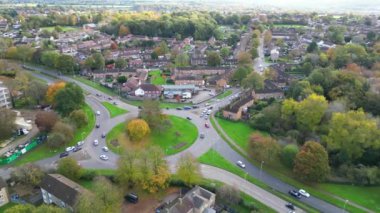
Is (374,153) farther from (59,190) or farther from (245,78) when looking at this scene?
(59,190)

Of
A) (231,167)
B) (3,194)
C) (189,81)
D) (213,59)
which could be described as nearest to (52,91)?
(3,194)

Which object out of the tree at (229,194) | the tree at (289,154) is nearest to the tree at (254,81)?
the tree at (289,154)

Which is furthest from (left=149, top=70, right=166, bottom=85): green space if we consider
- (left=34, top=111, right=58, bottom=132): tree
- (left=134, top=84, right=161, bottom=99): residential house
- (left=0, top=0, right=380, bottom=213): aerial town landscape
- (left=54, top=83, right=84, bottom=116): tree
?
(left=34, top=111, right=58, bottom=132): tree

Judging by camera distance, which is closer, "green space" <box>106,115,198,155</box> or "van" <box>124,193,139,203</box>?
"van" <box>124,193,139,203</box>

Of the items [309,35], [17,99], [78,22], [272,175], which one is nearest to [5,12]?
[78,22]

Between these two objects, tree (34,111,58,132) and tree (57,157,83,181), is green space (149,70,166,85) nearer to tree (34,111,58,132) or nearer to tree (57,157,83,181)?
tree (34,111,58,132)
